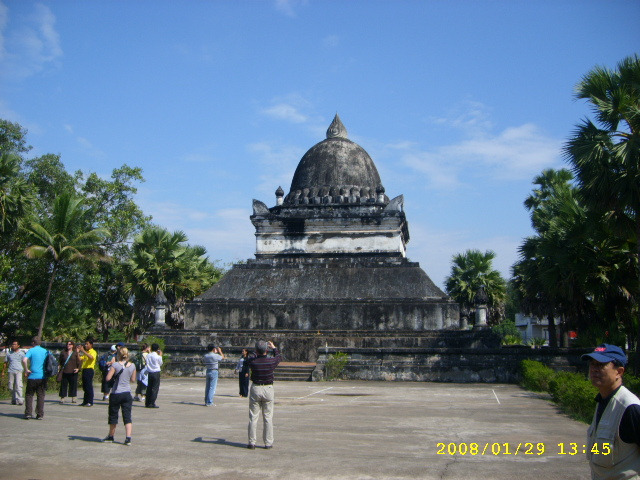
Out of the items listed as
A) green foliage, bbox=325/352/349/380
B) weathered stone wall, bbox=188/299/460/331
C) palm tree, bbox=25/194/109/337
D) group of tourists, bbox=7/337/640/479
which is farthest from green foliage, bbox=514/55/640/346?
palm tree, bbox=25/194/109/337

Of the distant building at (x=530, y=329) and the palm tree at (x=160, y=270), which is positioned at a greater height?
the palm tree at (x=160, y=270)

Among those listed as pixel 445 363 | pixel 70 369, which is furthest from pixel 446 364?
pixel 70 369

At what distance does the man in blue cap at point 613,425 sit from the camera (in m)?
3.81

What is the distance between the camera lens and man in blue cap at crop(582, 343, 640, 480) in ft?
12.5

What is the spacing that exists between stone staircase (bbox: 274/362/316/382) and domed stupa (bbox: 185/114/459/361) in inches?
106

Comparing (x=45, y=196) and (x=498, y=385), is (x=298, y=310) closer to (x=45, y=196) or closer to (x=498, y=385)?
(x=498, y=385)

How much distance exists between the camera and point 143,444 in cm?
866

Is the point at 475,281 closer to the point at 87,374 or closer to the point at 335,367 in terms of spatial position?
the point at 335,367

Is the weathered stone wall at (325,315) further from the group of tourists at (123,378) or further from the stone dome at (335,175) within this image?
the group of tourists at (123,378)

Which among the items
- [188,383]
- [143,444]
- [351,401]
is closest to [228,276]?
[188,383]

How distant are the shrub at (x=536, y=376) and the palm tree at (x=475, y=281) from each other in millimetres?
17140

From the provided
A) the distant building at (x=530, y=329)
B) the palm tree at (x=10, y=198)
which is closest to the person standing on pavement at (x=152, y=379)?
the palm tree at (x=10, y=198)
